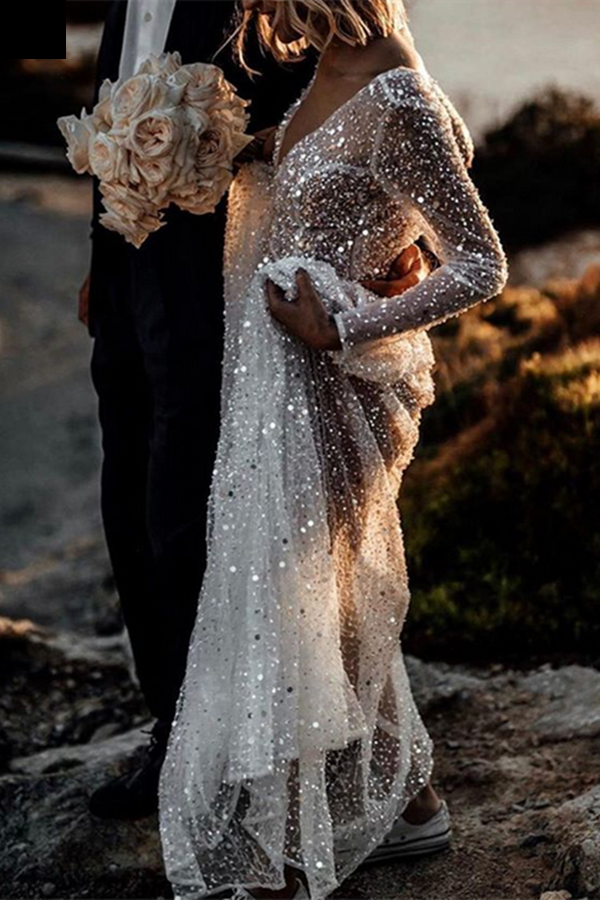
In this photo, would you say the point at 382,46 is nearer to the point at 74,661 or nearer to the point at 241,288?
the point at 241,288

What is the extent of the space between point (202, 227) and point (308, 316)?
546 millimetres

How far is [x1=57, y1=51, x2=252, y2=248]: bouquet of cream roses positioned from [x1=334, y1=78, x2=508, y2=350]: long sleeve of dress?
0.34 metres

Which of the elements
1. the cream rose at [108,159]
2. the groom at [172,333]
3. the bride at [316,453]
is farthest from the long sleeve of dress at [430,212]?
the cream rose at [108,159]

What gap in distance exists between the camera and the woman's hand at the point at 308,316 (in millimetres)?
2852

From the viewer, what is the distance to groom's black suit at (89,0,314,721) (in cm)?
326

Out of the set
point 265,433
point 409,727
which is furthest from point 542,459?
point 265,433

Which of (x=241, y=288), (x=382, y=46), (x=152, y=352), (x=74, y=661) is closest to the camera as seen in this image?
(x=382, y=46)

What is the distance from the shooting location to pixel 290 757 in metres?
2.87

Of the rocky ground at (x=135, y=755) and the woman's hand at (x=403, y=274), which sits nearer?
the woman's hand at (x=403, y=274)

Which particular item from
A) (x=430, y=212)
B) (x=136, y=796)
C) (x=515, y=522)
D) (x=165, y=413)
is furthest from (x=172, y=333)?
(x=515, y=522)

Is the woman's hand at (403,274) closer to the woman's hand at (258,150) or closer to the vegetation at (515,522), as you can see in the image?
the woman's hand at (258,150)

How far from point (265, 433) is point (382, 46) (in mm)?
790

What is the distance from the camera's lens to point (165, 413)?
327cm

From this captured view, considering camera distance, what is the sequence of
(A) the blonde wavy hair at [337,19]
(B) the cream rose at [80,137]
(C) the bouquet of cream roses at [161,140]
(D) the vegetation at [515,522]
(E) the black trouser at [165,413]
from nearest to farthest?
1. (A) the blonde wavy hair at [337,19]
2. (C) the bouquet of cream roses at [161,140]
3. (B) the cream rose at [80,137]
4. (E) the black trouser at [165,413]
5. (D) the vegetation at [515,522]
